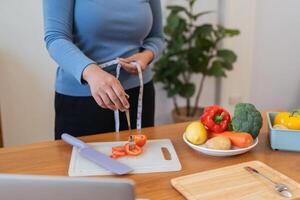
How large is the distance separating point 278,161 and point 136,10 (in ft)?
2.30

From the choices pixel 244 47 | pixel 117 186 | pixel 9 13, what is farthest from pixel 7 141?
pixel 117 186

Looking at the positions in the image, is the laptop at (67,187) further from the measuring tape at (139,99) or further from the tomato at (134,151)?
the measuring tape at (139,99)

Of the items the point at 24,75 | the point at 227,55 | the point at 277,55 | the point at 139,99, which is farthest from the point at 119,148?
the point at 277,55

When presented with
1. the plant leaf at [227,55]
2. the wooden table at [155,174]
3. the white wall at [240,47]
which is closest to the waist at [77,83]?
the wooden table at [155,174]

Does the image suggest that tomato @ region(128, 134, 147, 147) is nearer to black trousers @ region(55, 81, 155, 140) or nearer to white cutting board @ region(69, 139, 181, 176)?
white cutting board @ region(69, 139, 181, 176)

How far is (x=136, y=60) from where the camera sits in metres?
1.18

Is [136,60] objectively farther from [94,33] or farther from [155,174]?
[155,174]

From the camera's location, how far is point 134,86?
1330mm

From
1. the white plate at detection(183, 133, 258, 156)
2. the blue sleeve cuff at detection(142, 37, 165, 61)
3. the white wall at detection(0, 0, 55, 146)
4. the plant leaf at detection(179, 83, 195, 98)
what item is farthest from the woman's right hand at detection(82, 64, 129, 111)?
the plant leaf at detection(179, 83, 195, 98)

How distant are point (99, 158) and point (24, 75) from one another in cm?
147

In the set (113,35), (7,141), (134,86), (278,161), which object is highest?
(113,35)

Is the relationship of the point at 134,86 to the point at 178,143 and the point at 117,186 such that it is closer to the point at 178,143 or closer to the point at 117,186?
the point at 178,143

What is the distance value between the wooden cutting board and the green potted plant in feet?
5.18

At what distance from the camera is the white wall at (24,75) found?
2117 millimetres
